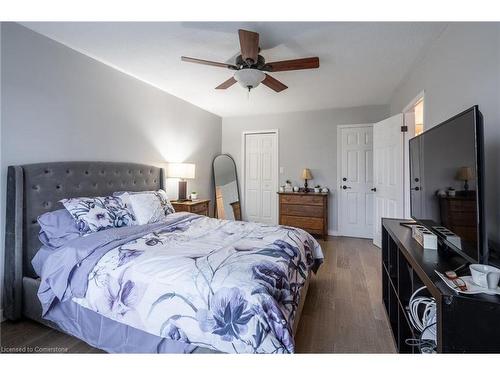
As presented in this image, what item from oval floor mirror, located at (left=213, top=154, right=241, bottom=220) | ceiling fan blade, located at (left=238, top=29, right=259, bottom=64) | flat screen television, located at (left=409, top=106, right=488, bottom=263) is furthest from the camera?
oval floor mirror, located at (left=213, top=154, right=241, bottom=220)

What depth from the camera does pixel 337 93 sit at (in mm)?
3613

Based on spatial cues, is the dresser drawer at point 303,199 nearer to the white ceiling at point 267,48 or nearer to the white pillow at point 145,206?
the white ceiling at point 267,48

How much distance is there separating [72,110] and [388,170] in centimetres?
396

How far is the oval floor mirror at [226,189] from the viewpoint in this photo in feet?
16.0

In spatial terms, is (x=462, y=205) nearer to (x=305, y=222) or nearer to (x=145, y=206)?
(x=145, y=206)

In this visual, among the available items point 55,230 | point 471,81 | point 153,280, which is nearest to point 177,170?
point 55,230

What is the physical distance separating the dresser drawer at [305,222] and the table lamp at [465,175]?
122 inches

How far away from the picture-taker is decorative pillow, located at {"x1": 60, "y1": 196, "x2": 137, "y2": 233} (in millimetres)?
1953

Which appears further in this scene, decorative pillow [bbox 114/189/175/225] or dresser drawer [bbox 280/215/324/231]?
dresser drawer [bbox 280/215/324/231]

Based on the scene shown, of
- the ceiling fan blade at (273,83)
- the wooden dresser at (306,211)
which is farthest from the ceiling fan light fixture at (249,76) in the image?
the wooden dresser at (306,211)

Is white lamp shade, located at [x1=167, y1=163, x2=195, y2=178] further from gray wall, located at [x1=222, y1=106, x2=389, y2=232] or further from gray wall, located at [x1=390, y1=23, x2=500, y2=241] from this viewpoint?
gray wall, located at [x1=390, y1=23, x2=500, y2=241]

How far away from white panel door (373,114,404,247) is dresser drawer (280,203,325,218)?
881mm

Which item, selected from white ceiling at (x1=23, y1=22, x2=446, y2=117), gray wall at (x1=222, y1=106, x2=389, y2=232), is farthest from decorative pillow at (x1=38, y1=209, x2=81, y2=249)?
gray wall at (x1=222, y1=106, x2=389, y2=232)

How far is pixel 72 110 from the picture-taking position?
231cm
